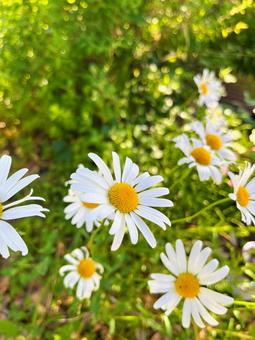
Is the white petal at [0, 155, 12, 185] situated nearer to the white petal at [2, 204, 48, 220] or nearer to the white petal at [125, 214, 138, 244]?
the white petal at [2, 204, 48, 220]

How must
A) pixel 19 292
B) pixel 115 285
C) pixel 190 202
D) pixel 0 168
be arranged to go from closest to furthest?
1. pixel 0 168
2. pixel 190 202
3. pixel 115 285
4. pixel 19 292

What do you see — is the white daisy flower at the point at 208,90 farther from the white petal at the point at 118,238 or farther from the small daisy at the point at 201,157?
the white petal at the point at 118,238

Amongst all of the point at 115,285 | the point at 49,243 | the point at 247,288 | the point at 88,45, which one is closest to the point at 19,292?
the point at 49,243

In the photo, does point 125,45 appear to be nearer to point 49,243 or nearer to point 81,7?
point 81,7

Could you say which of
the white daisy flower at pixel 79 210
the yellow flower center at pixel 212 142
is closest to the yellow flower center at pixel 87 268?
the white daisy flower at pixel 79 210

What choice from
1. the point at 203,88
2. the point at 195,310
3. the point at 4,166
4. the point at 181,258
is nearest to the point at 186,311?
the point at 195,310

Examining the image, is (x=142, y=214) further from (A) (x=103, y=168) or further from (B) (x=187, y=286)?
(B) (x=187, y=286)
